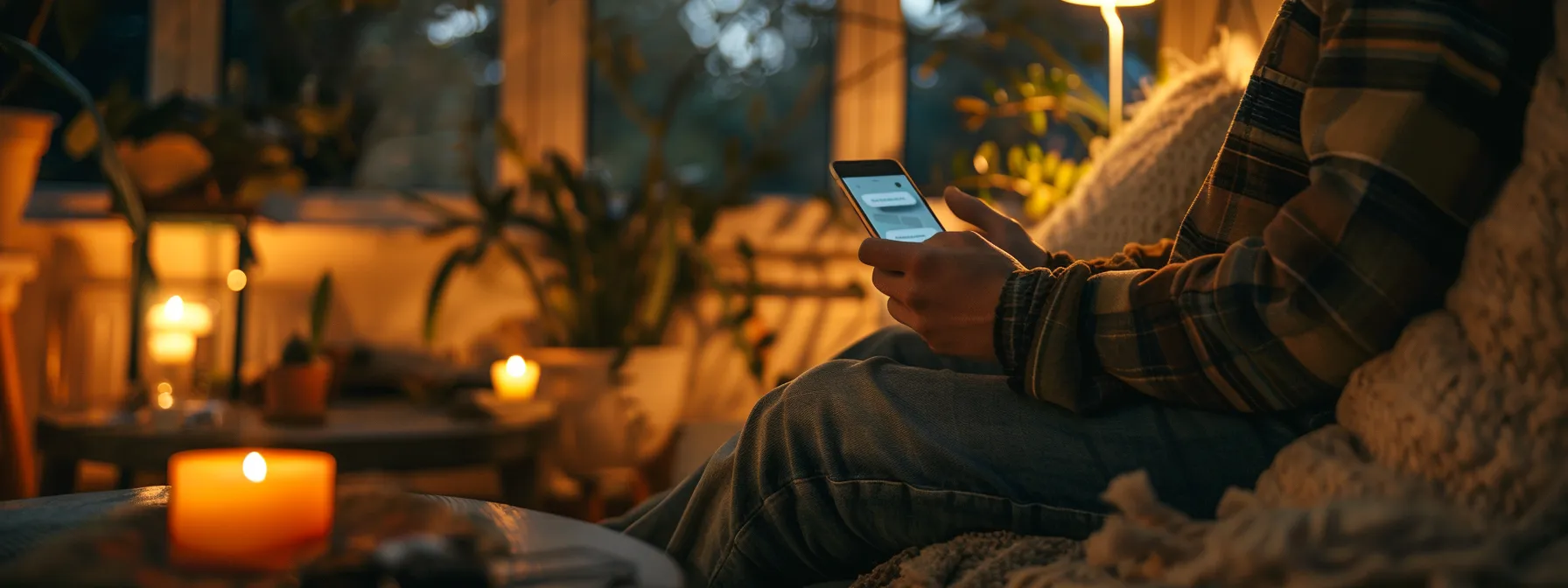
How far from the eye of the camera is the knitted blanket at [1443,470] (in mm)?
405

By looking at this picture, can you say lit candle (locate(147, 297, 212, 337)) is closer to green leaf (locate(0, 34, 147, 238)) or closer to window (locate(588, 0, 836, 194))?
green leaf (locate(0, 34, 147, 238))

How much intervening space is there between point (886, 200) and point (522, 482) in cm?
88

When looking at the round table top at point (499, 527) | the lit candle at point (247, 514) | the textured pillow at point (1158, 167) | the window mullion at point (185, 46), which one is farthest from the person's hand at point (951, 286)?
the window mullion at point (185, 46)

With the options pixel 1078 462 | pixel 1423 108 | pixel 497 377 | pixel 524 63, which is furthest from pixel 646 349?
pixel 1423 108

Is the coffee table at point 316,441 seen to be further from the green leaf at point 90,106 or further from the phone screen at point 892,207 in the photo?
the phone screen at point 892,207

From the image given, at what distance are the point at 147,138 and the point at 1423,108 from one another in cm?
167

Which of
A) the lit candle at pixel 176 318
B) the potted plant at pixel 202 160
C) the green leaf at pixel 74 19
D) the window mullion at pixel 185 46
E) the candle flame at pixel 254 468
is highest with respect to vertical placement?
the window mullion at pixel 185 46

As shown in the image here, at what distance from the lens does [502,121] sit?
2062 mm

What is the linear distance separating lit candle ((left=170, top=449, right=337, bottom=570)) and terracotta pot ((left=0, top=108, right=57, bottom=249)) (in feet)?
4.57

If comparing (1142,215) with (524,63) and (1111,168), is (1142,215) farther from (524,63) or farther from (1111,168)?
(524,63)

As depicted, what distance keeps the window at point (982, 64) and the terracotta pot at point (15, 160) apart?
1466 mm

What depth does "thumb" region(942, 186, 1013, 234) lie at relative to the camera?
34.5 inches

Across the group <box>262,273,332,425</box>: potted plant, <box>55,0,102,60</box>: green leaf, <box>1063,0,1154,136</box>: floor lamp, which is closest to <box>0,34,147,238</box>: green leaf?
<box>55,0,102,60</box>: green leaf

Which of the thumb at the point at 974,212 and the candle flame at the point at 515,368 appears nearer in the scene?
the thumb at the point at 974,212
